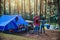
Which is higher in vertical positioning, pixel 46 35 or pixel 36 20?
pixel 36 20

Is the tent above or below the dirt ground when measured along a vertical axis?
above

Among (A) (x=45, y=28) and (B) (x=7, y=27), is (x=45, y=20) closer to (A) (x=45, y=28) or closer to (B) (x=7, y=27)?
(A) (x=45, y=28)

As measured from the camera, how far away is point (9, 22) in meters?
2.25

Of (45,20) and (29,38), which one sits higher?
(45,20)

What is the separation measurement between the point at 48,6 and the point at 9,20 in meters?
0.44

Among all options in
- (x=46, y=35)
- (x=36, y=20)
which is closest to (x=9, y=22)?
(x=36, y=20)

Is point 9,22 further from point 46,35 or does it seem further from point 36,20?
point 46,35

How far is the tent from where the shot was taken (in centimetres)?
222

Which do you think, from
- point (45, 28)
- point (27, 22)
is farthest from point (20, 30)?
point (45, 28)

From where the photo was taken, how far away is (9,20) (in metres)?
2.25

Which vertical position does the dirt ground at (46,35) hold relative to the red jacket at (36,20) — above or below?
below

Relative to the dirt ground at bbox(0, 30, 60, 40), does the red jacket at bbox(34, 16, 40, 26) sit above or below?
above

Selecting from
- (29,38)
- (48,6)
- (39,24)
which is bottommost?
(29,38)

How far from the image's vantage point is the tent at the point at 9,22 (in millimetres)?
2225
